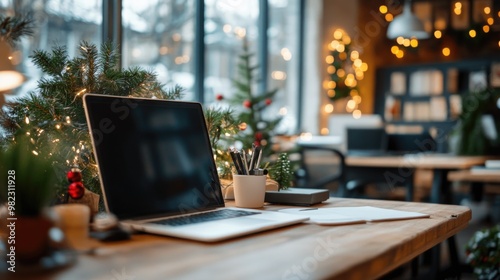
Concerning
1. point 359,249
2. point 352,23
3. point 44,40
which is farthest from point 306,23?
point 359,249

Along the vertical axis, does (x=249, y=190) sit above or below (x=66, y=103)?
below

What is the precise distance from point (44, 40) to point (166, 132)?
249 cm

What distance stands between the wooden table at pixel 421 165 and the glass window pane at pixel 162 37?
1416 mm

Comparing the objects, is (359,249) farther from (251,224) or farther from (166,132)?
(166,132)

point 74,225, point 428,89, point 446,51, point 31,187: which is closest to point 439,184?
point 74,225

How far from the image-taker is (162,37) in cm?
454

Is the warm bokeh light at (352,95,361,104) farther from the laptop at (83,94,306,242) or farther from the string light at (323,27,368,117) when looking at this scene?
the laptop at (83,94,306,242)

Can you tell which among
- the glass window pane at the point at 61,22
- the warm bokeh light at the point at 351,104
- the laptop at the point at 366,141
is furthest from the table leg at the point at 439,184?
the warm bokeh light at the point at 351,104

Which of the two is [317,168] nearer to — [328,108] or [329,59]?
[328,108]

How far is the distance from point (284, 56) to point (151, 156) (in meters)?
5.31

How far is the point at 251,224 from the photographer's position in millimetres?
1093

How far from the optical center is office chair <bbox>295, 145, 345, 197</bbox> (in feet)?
13.7

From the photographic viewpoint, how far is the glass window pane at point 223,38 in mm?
5055

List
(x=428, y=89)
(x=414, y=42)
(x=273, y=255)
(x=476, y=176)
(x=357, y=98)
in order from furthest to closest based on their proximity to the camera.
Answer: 1. (x=414, y=42)
2. (x=428, y=89)
3. (x=357, y=98)
4. (x=476, y=176)
5. (x=273, y=255)
